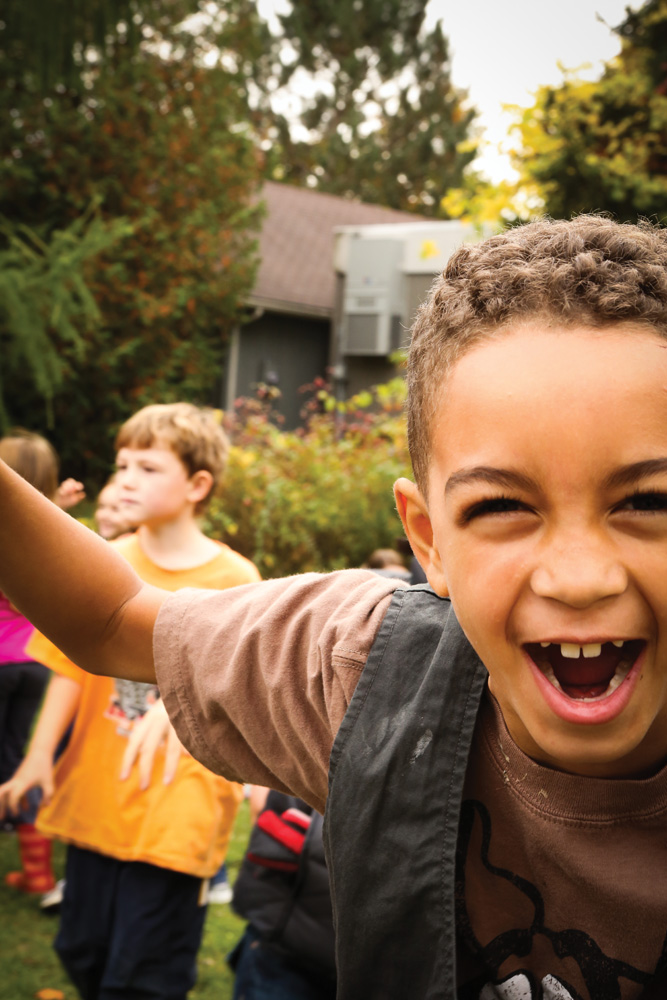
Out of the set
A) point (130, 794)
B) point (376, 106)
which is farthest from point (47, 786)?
point (376, 106)

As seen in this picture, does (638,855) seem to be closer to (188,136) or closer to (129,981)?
(129,981)

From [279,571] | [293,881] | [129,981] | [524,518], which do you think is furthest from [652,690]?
[279,571]

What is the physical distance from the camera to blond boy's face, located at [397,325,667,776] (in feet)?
3.60

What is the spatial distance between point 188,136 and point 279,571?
7340mm

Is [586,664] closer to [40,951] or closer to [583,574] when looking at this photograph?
[583,574]

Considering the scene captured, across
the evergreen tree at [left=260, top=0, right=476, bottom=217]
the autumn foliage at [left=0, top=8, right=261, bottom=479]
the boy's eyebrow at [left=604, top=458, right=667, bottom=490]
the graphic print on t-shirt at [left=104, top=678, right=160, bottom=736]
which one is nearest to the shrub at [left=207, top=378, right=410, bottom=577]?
the graphic print on t-shirt at [left=104, top=678, right=160, bottom=736]

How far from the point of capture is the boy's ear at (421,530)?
4.58 ft

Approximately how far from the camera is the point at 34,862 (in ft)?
13.9

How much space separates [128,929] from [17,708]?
76.0 inches

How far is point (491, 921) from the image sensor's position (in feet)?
4.40

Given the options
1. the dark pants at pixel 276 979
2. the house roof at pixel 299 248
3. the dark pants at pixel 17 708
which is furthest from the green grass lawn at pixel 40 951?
the house roof at pixel 299 248

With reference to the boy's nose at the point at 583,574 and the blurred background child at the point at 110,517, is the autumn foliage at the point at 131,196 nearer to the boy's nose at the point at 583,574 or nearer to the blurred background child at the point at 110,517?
the blurred background child at the point at 110,517

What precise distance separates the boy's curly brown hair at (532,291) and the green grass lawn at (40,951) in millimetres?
3040

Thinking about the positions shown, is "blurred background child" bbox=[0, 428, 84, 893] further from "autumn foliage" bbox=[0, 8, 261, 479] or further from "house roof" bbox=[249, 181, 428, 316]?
"house roof" bbox=[249, 181, 428, 316]
